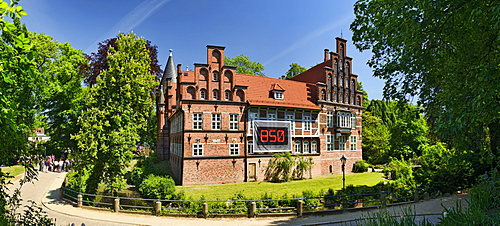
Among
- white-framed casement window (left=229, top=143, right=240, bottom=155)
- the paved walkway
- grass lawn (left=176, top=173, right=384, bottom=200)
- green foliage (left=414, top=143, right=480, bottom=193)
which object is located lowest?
grass lawn (left=176, top=173, right=384, bottom=200)

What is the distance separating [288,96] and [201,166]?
11851 millimetres

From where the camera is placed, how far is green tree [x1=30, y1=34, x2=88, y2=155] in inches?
923

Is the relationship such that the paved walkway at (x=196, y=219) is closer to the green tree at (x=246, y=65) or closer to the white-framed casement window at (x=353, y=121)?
the white-framed casement window at (x=353, y=121)

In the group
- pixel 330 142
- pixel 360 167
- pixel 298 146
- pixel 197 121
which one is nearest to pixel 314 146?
pixel 298 146

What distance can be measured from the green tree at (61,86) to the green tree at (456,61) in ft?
76.7

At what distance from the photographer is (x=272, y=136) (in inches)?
1065

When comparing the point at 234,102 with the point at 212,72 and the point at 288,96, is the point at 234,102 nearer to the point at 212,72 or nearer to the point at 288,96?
the point at 212,72

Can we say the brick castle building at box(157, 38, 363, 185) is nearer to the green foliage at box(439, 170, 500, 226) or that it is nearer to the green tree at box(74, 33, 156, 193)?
the green tree at box(74, 33, 156, 193)

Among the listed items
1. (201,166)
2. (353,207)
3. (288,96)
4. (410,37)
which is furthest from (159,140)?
(410,37)

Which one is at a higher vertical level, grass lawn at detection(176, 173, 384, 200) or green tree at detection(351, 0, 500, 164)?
green tree at detection(351, 0, 500, 164)

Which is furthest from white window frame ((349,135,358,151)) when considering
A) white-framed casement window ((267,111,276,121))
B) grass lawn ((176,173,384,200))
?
white-framed casement window ((267,111,276,121))

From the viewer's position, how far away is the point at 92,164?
16.4 meters

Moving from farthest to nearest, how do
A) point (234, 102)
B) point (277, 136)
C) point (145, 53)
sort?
1. point (277, 136)
2. point (234, 102)
3. point (145, 53)

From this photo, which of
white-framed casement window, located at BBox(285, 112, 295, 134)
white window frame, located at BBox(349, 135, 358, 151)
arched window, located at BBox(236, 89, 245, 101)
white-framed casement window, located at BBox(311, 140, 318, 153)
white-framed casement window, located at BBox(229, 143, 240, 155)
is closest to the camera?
white-framed casement window, located at BBox(229, 143, 240, 155)
